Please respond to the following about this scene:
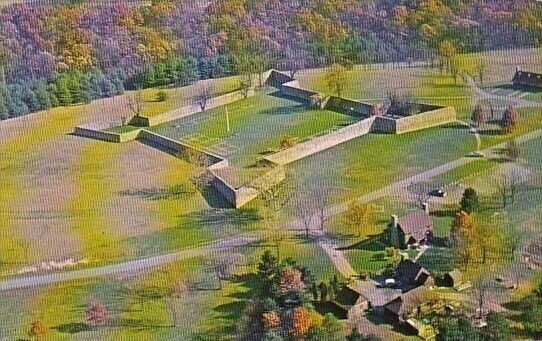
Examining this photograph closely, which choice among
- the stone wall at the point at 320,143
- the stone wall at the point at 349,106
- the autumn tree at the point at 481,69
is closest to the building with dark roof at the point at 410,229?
the stone wall at the point at 320,143

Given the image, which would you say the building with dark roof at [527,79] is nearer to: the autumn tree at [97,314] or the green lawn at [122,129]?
the green lawn at [122,129]

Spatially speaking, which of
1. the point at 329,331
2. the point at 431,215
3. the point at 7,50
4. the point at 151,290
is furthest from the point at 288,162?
the point at 7,50

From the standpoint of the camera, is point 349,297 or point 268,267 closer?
point 349,297

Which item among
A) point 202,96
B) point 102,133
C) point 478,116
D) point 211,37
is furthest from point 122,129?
point 478,116

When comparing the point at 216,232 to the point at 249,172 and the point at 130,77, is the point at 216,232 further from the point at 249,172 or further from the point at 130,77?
the point at 130,77

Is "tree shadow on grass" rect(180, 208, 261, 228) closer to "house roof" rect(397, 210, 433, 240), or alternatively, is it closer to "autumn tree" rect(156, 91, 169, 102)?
"house roof" rect(397, 210, 433, 240)

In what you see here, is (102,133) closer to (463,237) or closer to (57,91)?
(57,91)
